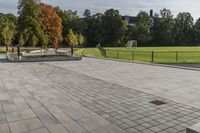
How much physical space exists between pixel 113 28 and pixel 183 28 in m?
31.8

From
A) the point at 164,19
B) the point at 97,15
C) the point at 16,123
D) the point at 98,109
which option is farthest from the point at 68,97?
the point at 164,19

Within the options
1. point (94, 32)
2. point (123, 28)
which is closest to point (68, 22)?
point (94, 32)

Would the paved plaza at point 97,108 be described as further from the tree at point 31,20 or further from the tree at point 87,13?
the tree at point 87,13

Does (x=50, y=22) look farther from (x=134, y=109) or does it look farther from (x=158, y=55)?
(x=134, y=109)

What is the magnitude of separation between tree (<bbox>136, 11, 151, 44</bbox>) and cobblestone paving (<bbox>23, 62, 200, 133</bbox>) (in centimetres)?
7395

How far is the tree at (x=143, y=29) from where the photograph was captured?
8056cm

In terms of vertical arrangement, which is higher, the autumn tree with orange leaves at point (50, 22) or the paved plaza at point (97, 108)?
the autumn tree with orange leaves at point (50, 22)

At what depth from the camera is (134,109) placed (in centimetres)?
603

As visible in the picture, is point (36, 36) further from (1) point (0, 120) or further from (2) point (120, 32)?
(1) point (0, 120)

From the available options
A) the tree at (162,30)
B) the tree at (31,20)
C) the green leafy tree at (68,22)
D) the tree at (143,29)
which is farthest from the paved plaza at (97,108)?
the tree at (162,30)

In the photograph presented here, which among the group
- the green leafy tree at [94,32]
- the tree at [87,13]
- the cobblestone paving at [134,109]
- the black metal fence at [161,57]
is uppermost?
the tree at [87,13]

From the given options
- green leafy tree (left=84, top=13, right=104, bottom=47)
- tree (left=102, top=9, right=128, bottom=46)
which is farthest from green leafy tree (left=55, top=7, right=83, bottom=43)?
tree (left=102, top=9, right=128, bottom=46)

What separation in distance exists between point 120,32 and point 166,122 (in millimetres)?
74426

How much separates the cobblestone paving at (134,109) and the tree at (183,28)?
280 ft
